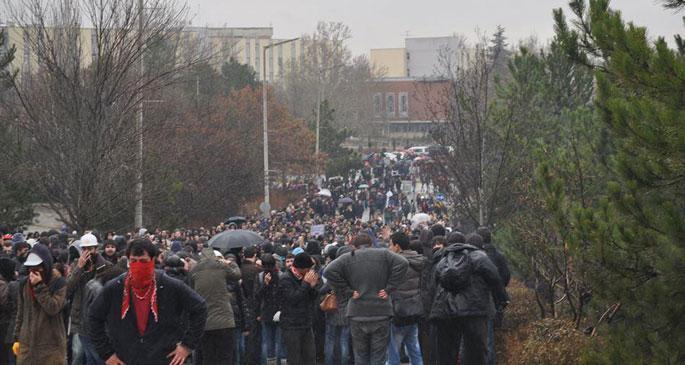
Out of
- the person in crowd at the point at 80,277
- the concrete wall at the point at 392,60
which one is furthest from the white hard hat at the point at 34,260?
the concrete wall at the point at 392,60

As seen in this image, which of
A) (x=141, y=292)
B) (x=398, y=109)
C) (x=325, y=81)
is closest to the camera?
(x=141, y=292)

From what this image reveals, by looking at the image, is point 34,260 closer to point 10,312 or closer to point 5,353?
point 10,312

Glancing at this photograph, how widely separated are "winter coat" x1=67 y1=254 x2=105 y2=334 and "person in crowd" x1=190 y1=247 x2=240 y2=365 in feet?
3.24

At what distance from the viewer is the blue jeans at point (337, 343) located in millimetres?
14461

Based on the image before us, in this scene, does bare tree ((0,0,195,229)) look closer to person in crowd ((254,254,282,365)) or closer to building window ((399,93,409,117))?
person in crowd ((254,254,282,365))

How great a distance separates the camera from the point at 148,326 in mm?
8078

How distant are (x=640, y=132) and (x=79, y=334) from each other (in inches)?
243

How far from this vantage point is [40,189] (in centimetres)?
2678

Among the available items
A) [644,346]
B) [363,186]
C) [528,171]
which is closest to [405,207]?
[363,186]

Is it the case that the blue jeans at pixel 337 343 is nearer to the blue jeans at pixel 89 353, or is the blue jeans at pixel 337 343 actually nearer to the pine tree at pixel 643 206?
the blue jeans at pixel 89 353

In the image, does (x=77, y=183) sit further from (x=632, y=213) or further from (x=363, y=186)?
(x=363, y=186)

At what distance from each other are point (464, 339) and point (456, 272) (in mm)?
841

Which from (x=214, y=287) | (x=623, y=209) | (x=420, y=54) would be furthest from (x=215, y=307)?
(x=420, y=54)

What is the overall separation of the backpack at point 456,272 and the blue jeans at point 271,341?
11.1ft
